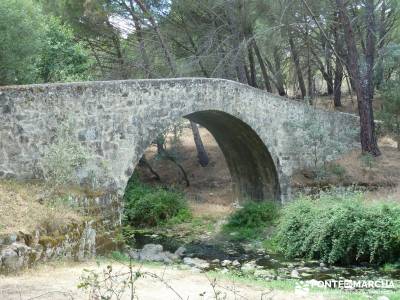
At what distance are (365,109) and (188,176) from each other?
8.21 metres

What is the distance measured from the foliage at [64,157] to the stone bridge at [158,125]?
0.11 metres

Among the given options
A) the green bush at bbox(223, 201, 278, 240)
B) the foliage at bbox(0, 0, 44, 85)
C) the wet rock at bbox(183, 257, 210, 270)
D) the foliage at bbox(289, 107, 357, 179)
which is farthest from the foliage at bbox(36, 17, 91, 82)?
the foliage at bbox(289, 107, 357, 179)

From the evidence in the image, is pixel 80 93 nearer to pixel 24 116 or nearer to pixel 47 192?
pixel 24 116

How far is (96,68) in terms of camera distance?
22.4m

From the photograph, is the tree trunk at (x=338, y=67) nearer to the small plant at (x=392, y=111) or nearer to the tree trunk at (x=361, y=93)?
the tree trunk at (x=361, y=93)

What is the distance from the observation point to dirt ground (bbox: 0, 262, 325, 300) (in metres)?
5.98

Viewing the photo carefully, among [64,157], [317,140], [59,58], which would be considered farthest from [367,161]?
[64,157]

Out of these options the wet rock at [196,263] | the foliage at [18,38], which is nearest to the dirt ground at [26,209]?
the wet rock at [196,263]

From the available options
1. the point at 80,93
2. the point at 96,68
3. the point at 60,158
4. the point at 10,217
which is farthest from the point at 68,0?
the point at 10,217

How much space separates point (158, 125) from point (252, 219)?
4.50 m

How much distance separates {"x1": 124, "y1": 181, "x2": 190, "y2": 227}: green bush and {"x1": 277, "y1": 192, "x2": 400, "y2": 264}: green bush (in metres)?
5.84

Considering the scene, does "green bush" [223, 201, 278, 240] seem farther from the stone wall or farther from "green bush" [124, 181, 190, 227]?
the stone wall

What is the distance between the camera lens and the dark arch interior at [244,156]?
16.0m

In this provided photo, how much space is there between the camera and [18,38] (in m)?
12.7
